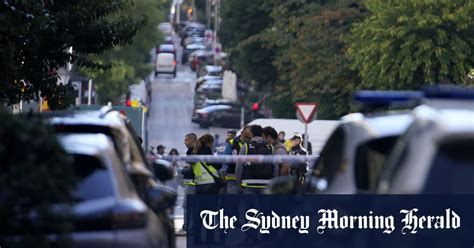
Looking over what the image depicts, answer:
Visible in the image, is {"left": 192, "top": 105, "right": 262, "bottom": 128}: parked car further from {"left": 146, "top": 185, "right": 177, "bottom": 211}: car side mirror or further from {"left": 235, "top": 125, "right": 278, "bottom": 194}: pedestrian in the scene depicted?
{"left": 146, "top": 185, "right": 177, "bottom": 211}: car side mirror

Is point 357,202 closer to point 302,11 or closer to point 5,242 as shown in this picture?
point 5,242

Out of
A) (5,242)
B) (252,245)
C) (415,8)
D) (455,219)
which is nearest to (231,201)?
(252,245)

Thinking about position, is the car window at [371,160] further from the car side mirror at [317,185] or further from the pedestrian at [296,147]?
the pedestrian at [296,147]

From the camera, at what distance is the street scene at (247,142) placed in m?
7.74

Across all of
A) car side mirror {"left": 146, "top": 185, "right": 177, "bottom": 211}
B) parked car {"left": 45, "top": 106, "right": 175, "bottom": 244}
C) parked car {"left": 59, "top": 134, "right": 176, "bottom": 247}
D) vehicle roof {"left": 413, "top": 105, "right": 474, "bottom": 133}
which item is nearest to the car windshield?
parked car {"left": 45, "top": 106, "right": 175, "bottom": 244}

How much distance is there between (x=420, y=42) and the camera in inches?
1545

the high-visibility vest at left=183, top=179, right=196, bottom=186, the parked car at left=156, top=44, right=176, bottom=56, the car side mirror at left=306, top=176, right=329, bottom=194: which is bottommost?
the high-visibility vest at left=183, top=179, right=196, bottom=186

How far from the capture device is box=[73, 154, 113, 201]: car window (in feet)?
28.9

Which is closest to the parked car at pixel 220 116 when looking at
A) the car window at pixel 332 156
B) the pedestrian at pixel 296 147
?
the pedestrian at pixel 296 147

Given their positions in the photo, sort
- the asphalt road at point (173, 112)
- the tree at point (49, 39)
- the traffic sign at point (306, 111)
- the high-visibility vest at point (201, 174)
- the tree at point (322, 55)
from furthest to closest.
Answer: the asphalt road at point (173, 112) < the tree at point (322, 55) < the traffic sign at point (306, 111) < the high-visibility vest at point (201, 174) < the tree at point (49, 39)

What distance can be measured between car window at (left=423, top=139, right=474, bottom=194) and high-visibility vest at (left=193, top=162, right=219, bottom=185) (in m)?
12.0

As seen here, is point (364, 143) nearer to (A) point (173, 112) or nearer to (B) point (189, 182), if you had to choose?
(B) point (189, 182)

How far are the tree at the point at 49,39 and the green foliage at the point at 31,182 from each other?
7.98 meters

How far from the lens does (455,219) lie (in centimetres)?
1022
